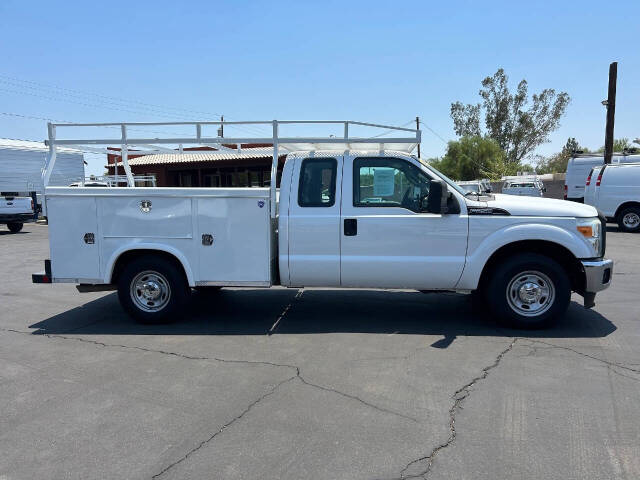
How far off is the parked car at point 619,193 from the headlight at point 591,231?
12195 mm

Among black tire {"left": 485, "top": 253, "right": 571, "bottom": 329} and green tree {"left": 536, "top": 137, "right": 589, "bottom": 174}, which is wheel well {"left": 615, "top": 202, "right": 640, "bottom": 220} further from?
green tree {"left": 536, "top": 137, "right": 589, "bottom": 174}

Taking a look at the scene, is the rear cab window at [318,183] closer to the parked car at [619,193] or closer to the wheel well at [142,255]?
the wheel well at [142,255]

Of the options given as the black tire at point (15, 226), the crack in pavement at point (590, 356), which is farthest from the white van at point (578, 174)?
the black tire at point (15, 226)

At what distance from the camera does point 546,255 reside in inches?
226

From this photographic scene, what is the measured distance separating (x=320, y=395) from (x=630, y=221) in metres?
15.9

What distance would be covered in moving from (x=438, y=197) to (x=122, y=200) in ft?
12.0

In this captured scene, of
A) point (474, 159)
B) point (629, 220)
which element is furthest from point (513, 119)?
point (629, 220)

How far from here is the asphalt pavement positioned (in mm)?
3061

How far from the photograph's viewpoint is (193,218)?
5773mm

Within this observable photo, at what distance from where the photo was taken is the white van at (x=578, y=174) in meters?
20.2

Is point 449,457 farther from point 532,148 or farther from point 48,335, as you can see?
point 532,148

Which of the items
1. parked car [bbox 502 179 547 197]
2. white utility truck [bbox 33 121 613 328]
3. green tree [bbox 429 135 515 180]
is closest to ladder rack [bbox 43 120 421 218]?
white utility truck [bbox 33 121 613 328]

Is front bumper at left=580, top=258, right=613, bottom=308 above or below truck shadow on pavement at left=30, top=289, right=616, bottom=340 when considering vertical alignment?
above

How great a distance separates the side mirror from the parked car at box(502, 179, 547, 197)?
64.7 ft
